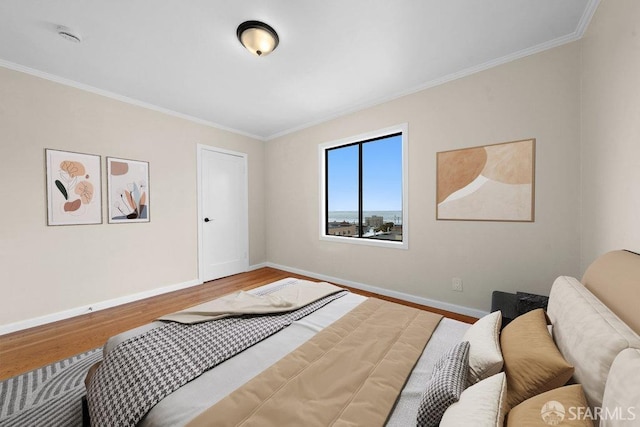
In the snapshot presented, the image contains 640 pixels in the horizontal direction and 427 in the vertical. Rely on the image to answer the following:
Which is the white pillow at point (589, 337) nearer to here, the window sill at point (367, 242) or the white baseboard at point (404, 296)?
the white baseboard at point (404, 296)

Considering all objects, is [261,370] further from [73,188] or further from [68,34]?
[73,188]

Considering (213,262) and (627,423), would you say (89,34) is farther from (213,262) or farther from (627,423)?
(627,423)

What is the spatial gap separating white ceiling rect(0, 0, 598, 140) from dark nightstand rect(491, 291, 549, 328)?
2.16 metres

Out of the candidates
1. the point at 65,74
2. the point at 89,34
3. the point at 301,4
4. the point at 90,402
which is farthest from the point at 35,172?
the point at 301,4

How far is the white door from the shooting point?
152 inches

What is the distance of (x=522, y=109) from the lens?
2209 millimetres

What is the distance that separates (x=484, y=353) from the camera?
0.90m

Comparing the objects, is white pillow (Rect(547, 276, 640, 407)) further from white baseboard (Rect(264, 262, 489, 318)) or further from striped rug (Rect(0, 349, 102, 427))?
striped rug (Rect(0, 349, 102, 427))

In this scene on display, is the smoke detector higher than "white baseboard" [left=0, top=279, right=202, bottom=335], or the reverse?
the smoke detector

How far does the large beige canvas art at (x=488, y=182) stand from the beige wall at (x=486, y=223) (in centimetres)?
8

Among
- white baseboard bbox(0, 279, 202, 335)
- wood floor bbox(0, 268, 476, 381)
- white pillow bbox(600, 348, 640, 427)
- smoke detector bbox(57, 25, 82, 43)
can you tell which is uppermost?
smoke detector bbox(57, 25, 82, 43)

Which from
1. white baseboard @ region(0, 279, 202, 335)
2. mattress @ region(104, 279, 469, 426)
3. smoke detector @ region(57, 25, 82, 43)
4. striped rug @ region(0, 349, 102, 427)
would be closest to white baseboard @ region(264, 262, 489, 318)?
mattress @ region(104, 279, 469, 426)

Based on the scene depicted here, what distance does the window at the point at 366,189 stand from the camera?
10.5ft

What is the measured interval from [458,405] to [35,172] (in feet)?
12.8
